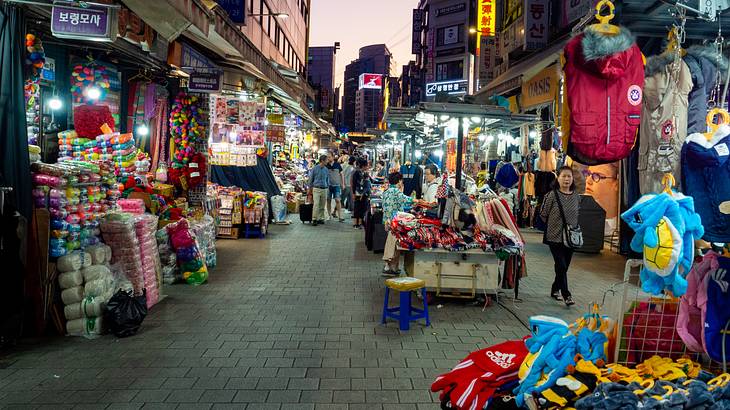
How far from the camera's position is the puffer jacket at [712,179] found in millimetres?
2832

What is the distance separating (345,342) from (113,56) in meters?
6.47

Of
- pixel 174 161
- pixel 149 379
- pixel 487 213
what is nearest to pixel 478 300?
pixel 487 213

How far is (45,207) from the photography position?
18.6 feet

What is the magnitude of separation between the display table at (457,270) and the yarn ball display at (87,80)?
18.5 feet

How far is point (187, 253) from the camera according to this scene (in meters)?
8.11

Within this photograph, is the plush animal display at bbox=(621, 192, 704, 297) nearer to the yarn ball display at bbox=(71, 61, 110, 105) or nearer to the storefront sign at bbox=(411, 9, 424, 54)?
the yarn ball display at bbox=(71, 61, 110, 105)

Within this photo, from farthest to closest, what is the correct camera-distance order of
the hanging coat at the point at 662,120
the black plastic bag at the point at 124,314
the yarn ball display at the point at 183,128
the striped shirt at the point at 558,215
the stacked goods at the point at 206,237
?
the yarn ball display at the point at 183,128 < the stacked goods at the point at 206,237 < the striped shirt at the point at 558,215 < the black plastic bag at the point at 124,314 < the hanging coat at the point at 662,120

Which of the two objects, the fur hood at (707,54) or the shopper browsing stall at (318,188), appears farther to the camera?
the shopper browsing stall at (318,188)

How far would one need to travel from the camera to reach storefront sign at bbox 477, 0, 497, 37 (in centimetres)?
2463

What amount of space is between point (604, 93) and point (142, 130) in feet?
30.3

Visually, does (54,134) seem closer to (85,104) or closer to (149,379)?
(85,104)

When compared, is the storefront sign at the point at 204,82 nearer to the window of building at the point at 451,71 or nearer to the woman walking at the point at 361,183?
the woman walking at the point at 361,183

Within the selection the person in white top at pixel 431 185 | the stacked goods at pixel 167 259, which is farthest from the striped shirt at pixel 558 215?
the stacked goods at pixel 167 259

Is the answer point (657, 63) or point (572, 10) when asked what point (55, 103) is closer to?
point (657, 63)
